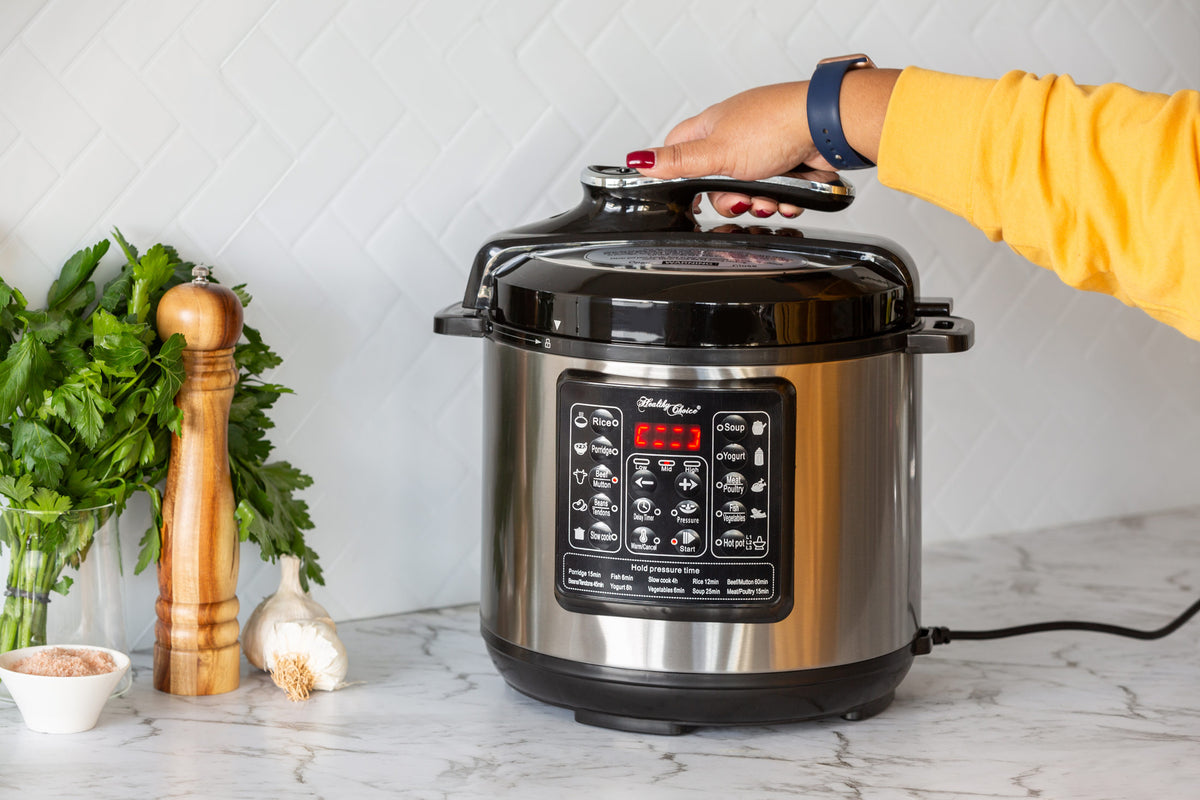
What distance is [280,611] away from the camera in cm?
104

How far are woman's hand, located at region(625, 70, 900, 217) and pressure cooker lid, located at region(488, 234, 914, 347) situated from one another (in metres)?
0.05

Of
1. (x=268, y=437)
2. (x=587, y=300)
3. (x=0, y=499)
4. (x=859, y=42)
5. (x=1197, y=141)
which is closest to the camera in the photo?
(x=1197, y=141)

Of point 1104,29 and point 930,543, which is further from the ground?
point 1104,29

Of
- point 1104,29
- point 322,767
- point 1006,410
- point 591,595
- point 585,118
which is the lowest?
point 322,767

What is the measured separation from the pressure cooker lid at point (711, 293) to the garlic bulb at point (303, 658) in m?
0.28

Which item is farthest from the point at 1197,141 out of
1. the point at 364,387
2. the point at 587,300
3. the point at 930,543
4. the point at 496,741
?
the point at 930,543

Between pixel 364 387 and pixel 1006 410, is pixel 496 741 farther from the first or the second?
pixel 1006 410

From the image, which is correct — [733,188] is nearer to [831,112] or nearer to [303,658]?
[831,112]

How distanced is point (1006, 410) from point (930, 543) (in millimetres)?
165

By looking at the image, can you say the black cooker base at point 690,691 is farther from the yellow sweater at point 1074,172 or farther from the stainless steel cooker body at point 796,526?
the yellow sweater at point 1074,172

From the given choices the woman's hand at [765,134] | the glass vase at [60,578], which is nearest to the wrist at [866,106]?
the woman's hand at [765,134]

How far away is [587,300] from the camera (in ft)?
2.87

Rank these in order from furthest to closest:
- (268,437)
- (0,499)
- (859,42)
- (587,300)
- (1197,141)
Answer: (859,42) → (268,437) → (0,499) → (587,300) → (1197,141)

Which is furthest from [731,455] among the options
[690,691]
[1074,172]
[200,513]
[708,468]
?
[200,513]
